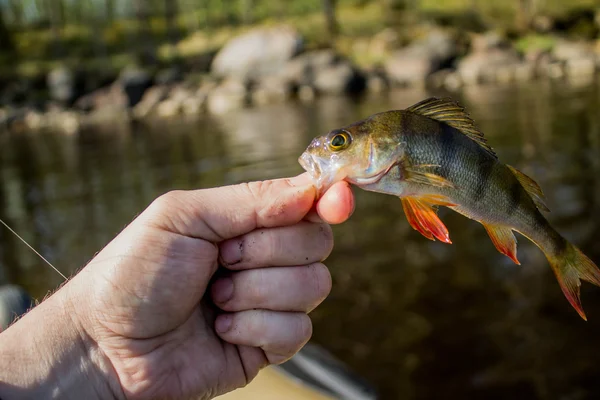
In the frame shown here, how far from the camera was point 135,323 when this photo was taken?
2.53m

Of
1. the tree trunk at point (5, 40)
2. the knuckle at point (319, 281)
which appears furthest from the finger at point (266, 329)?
the tree trunk at point (5, 40)

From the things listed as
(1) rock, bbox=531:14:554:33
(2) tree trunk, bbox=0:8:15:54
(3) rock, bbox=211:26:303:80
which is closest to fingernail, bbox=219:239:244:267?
(3) rock, bbox=211:26:303:80

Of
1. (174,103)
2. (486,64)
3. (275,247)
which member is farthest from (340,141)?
(174,103)

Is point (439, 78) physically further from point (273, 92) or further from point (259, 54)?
point (259, 54)

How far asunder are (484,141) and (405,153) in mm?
312

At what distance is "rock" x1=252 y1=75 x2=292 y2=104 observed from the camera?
126 feet

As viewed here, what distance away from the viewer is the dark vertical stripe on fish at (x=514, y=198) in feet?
7.68

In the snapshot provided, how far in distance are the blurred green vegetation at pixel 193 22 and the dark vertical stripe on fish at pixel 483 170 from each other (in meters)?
41.8

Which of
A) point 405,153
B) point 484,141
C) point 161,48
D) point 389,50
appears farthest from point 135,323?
point 161,48

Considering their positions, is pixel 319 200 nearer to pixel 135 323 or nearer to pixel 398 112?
pixel 398 112

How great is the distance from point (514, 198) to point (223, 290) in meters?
1.17

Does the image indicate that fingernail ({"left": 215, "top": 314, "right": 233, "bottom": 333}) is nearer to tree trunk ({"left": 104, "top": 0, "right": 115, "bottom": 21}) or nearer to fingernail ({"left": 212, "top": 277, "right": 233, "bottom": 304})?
fingernail ({"left": 212, "top": 277, "right": 233, "bottom": 304})

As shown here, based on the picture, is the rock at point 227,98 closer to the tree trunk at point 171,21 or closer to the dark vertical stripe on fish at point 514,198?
the tree trunk at point 171,21

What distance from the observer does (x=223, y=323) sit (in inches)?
105
